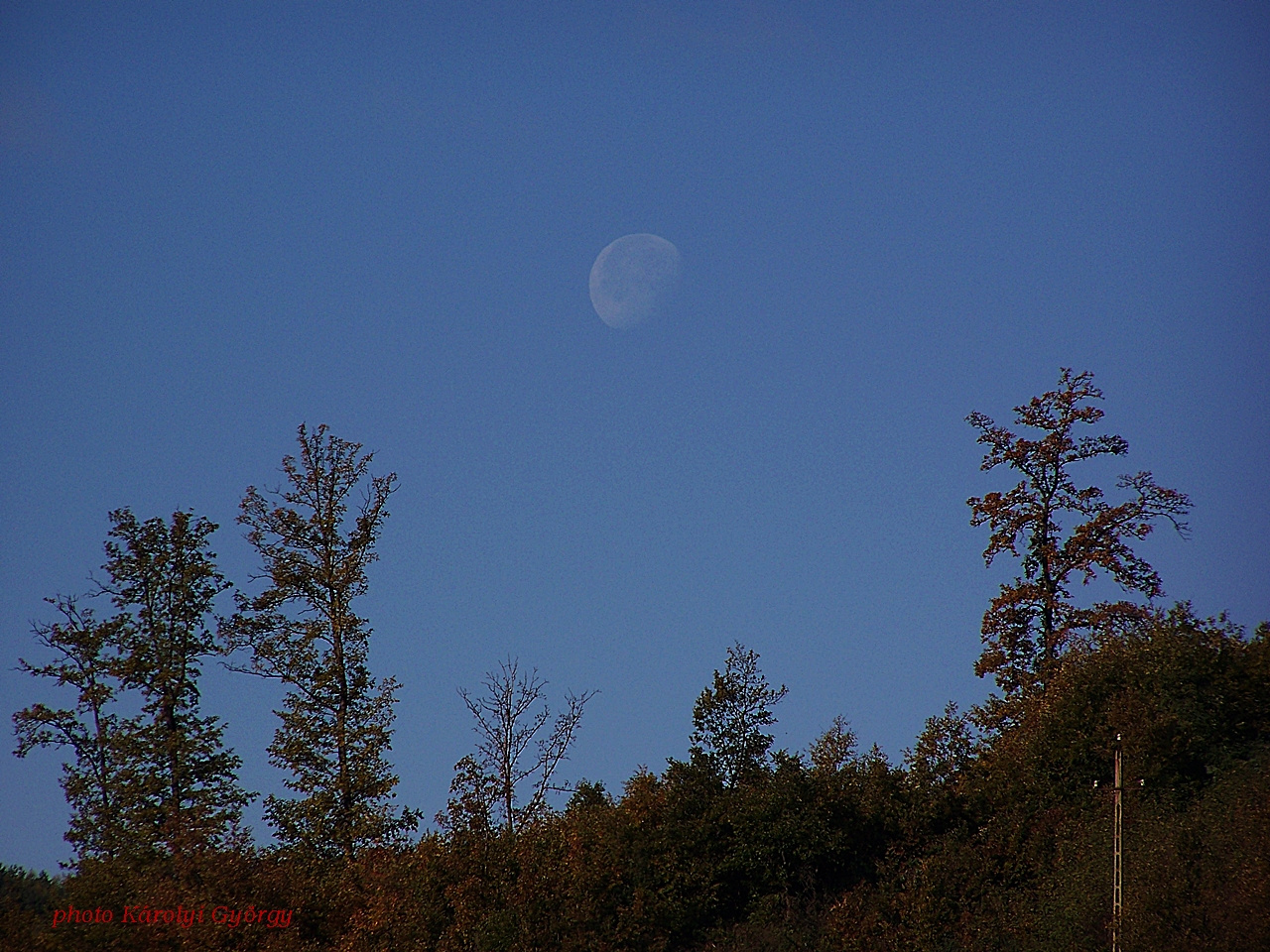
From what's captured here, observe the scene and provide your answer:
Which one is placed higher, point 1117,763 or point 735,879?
point 1117,763

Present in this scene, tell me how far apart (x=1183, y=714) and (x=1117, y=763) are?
4.34m

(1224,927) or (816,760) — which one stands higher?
(816,760)

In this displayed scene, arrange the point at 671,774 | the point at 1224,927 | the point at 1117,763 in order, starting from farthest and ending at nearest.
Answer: the point at 671,774 < the point at 1117,763 < the point at 1224,927

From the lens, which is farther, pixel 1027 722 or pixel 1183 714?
pixel 1027 722

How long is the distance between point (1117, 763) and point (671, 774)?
11.3 meters

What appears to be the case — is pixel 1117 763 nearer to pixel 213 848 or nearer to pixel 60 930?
pixel 213 848

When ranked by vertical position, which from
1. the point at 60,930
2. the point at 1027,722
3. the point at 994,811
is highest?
the point at 1027,722

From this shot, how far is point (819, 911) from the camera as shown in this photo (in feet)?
89.9

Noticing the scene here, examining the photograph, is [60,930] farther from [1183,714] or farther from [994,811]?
[1183,714]

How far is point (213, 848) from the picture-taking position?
31.5 m

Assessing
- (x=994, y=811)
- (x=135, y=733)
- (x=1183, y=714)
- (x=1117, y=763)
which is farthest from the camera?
(x=135, y=733)

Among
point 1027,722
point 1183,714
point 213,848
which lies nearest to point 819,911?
point 1027,722

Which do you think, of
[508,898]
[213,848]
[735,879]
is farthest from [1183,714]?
[213,848]

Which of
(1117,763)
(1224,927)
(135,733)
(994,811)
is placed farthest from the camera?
(135,733)
